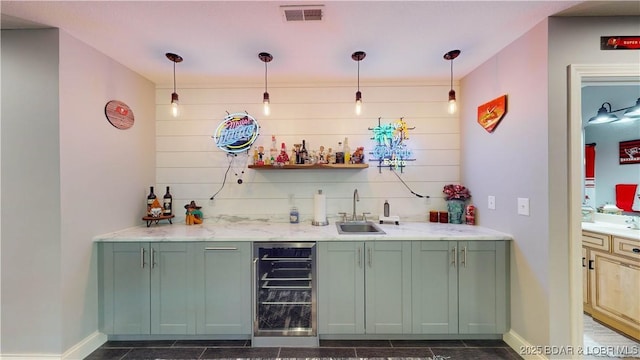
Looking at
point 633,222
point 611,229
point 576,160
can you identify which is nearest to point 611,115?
point 633,222

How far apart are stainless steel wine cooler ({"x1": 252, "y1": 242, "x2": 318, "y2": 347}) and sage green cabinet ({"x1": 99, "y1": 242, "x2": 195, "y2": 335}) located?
1.98 ft

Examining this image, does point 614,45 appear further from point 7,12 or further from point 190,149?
point 7,12

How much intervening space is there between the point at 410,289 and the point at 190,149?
9.19 ft

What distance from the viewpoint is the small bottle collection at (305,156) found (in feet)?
9.40

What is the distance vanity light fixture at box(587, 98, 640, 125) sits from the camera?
2.58m

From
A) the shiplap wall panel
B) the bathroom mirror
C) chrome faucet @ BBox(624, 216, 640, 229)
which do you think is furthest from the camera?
the shiplap wall panel

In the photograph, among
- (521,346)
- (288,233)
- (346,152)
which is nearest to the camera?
(521,346)

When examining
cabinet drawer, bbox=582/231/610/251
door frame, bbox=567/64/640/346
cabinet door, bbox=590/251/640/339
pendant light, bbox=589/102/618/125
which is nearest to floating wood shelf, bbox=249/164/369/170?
door frame, bbox=567/64/640/346

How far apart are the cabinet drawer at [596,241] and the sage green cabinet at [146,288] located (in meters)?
3.87

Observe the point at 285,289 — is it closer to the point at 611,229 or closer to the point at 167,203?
the point at 167,203

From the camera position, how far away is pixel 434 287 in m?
2.24

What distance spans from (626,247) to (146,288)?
4292mm

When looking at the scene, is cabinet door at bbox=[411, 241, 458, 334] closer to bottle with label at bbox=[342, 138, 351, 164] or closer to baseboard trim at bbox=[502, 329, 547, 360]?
baseboard trim at bbox=[502, 329, 547, 360]

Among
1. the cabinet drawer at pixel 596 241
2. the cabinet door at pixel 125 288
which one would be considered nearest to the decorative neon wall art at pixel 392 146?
the cabinet drawer at pixel 596 241
